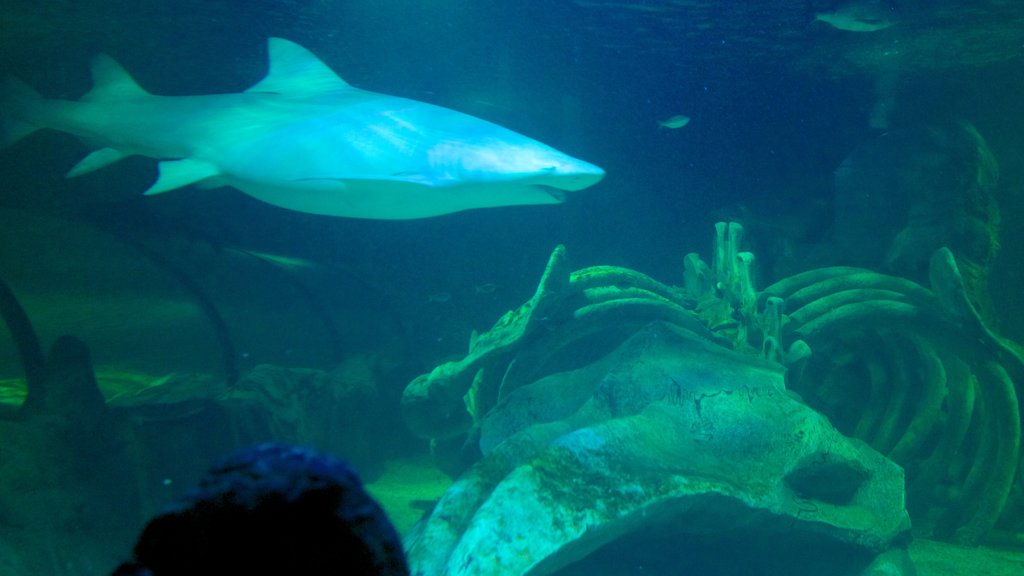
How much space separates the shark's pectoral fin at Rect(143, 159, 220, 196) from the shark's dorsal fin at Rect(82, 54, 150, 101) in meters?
1.29

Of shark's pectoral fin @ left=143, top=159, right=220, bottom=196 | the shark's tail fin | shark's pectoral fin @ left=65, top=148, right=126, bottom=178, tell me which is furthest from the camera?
the shark's tail fin

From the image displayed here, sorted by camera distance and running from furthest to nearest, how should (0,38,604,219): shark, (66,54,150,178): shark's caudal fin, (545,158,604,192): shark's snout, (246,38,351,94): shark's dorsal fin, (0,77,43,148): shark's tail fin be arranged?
(0,77,43,148): shark's tail fin < (66,54,150,178): shark's caudal fin < (246,38,351,94): shark's dorsal fin < (0,38,604,219): shark < (545,158,604,192): shark's snout

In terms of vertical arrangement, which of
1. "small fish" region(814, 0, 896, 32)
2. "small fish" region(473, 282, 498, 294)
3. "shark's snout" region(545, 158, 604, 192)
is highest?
"small fish" region(814, 0, 896, 32)

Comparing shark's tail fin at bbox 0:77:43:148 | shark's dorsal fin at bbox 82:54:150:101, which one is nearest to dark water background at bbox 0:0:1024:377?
shark's tail fin at bbox 0:77:43:148

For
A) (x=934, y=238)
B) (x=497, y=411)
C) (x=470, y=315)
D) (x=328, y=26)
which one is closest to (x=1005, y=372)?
(x=934, y=238)

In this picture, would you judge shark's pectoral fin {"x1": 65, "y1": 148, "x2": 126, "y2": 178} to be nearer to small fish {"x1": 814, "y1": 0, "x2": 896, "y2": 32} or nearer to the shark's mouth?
the shark's mouth

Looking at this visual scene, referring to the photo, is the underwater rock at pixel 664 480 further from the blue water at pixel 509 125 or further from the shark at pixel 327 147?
the blue water at pixel 509 125

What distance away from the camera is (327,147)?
4.11 meters

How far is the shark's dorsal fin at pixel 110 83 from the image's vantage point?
5.26 meters

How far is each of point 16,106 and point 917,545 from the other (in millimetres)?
10984

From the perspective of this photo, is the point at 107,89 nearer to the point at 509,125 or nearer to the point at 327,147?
the point at 327,147

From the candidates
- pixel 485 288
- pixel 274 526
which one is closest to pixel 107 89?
pixel 485 288

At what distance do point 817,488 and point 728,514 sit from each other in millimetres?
1556

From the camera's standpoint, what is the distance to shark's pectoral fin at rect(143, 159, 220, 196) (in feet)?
14.4
